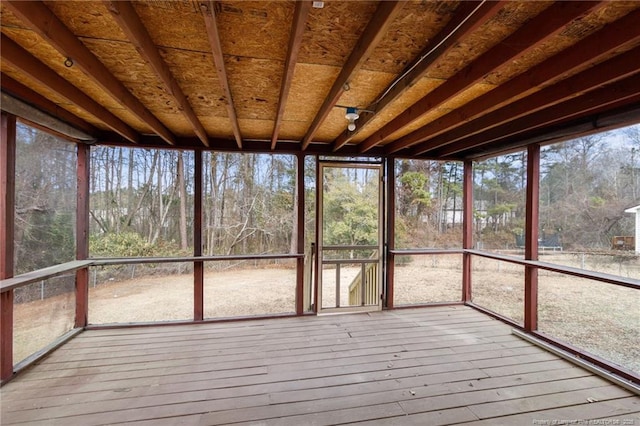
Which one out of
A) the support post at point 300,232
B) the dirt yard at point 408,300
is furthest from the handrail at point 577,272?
the support post at point 300,232

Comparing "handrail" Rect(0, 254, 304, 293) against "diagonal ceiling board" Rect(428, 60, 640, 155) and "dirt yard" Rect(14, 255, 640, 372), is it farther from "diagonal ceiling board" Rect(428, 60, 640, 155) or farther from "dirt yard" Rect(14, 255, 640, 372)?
"diagonal ceiling board" Rect(428, 60, 640, 155)

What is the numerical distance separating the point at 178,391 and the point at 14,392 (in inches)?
52.2

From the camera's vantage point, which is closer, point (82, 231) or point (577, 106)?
point (577, 106)

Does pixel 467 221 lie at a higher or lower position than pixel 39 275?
higher

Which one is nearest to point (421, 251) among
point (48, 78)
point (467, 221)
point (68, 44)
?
point (467, 221)

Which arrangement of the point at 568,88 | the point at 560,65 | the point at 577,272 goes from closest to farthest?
1. the point at 560,65
2. the point at 568,88
3. the point at 577,272

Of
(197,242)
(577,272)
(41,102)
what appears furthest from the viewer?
(197,242)

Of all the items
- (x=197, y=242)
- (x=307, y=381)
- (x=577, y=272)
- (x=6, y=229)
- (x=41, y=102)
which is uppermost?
(x=41, y=102)

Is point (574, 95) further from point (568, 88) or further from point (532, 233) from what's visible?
point (532, 233)

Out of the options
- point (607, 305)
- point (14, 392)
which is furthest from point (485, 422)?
point (14, 392)

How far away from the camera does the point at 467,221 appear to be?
4.55 meters

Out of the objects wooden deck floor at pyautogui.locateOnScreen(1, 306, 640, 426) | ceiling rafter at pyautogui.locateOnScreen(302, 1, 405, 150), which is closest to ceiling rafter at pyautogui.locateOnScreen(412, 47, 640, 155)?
ceiling rafter at pyautogui.locateOnScreen(302, 1, 405, 150)

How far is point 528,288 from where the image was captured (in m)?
3.41

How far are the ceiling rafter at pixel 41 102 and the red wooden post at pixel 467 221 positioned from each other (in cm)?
543
